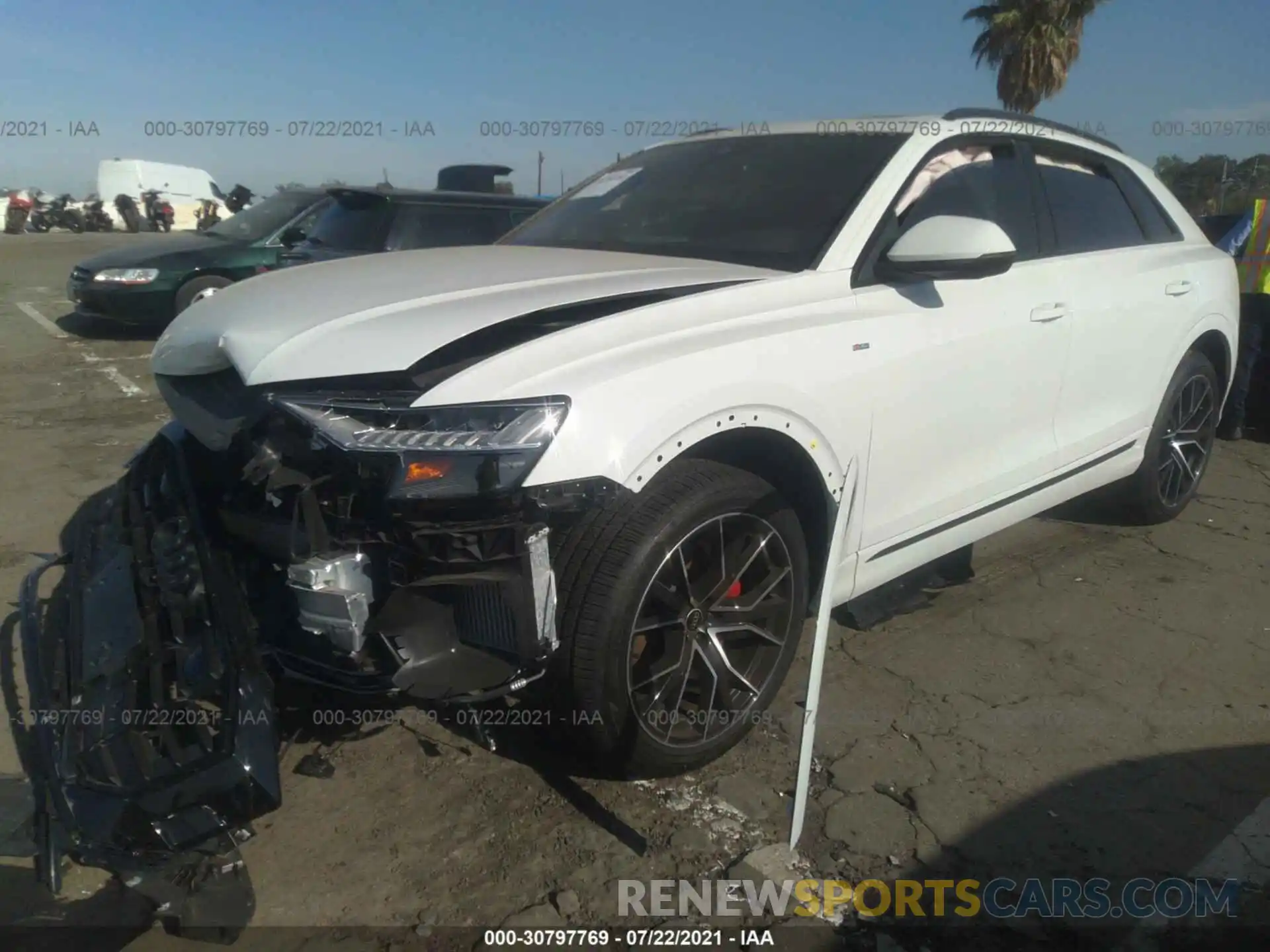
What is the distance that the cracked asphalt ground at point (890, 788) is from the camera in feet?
7.65

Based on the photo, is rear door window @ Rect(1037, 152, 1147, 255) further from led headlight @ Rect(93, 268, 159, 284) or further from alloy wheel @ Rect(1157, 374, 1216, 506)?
led headlight @ Rect(93, 268, 159, 284)

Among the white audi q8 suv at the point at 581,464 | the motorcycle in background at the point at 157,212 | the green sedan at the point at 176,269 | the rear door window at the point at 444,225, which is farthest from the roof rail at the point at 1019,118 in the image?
the motorcycle in background at the point at 157,212

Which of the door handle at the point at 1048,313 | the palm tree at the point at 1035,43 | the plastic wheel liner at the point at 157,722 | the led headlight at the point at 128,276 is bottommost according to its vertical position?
the plastic wheel liner at the point at 157,722

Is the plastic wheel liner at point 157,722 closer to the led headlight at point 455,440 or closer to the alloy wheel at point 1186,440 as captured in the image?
the led headlight at point 455,440

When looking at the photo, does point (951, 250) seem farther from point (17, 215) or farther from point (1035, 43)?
point (17, 215)

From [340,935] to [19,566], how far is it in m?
2.69

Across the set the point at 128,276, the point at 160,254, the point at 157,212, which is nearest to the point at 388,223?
the point at 160,254

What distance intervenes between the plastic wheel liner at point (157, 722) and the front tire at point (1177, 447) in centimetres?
388

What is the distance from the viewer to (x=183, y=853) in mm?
1991

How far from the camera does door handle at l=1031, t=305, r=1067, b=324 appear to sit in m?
3.39

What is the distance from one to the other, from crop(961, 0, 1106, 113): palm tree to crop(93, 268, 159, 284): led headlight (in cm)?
1780

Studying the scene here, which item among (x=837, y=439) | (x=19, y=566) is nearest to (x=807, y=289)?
(x=837, y=439)

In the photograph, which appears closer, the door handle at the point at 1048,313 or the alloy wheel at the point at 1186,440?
the door handle at the point at 1048,313

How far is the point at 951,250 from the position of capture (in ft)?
9.03
